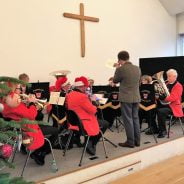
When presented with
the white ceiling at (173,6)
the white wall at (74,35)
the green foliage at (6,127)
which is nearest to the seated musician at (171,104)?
the white wall at (74,35)

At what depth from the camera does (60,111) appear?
464 centimetres

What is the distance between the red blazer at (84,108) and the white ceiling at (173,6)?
609 centimetres

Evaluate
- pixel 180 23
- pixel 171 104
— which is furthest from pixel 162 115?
pixel 180 23

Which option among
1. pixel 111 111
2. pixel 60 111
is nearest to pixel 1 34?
pixel 60 111

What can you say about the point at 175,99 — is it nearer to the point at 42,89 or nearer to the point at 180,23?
the point at 42,89

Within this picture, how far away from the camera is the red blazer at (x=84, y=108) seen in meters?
3.82

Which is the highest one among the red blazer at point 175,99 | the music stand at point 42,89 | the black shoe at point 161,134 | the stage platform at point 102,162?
the music stand at point 42,89

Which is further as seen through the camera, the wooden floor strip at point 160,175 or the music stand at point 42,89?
the music stand at point 42,89

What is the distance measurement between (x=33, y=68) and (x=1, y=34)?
0.96 metres

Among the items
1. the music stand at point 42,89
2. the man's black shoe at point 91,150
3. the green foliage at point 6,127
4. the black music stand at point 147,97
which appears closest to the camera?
the green foliage at point 6,127

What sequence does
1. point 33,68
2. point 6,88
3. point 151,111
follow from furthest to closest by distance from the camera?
point 33,68 < point 151,111 < point 6,88

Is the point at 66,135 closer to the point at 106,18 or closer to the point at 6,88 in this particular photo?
the point at 6,88

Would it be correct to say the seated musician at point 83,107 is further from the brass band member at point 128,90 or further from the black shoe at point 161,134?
the black shoe at point 161,134

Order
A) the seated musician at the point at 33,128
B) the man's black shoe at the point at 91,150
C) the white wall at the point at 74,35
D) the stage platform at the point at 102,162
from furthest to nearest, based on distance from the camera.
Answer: the white wall at the point at 74,35 < the man's black shoe at the point at 91,150 < the stage platform at the point at 102,162 < the seated musician at the point at 33,128
